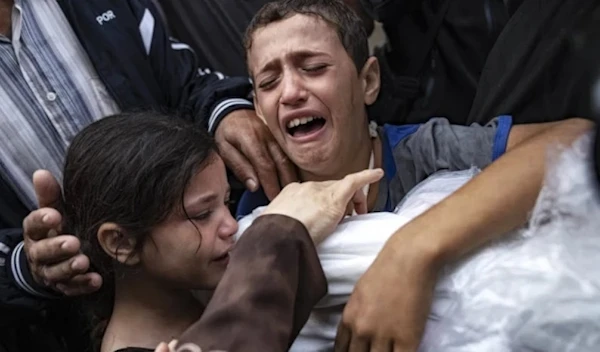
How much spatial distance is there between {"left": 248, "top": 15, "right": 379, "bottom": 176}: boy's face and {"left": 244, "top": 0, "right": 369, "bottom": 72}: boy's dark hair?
0.04 feet

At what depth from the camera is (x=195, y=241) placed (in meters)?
1.14

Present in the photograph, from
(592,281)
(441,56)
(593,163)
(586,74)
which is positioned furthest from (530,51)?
(592,281)

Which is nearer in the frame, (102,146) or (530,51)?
(102,146)

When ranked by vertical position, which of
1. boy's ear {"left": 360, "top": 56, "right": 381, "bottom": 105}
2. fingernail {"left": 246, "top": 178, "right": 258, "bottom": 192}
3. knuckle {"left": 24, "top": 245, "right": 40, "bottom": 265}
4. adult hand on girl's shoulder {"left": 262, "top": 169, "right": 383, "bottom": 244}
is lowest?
fingernail {"left": 246, "top": 178, "right": 258, "bottom": 192}

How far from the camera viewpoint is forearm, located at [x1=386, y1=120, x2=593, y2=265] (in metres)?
1.02

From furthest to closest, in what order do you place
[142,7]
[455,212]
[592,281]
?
[142,7], [455,212], [592,281]

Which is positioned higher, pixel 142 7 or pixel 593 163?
pixel 142 7

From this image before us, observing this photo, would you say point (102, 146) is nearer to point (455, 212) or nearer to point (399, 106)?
point (455, 212)

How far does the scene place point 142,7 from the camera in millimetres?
1553

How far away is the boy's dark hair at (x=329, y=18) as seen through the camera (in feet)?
4.57

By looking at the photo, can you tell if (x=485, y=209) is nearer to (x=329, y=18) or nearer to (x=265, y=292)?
(x=265, y=292)

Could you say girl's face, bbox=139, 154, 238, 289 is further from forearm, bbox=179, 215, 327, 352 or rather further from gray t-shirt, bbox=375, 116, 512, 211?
gray t-shirt, bbox=375, 116, 512, 211

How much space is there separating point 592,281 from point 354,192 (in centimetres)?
32

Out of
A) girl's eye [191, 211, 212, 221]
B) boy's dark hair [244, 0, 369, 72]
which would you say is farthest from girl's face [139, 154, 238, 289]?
boy's dark hair [244, 0, 369, 72]
